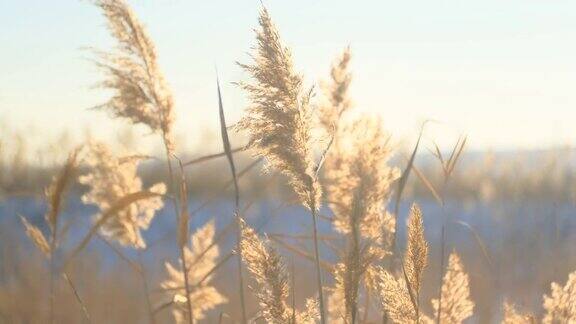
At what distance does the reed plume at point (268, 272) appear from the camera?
7.36 ft

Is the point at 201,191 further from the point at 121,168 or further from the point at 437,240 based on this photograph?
the point at 121,168

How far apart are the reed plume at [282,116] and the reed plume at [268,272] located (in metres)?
0.08

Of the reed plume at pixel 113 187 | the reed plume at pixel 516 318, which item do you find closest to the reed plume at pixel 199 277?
the reed plume at pixel 113 187

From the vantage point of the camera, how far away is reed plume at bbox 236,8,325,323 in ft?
7.50

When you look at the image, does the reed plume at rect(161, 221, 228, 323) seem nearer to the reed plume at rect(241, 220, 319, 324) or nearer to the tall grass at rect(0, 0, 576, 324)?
the tall grass at rect(0, 0, 576, 324)

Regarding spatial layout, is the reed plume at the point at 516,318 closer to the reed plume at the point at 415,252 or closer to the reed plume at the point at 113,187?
the reed plume at the point at 415,252

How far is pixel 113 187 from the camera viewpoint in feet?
10.3

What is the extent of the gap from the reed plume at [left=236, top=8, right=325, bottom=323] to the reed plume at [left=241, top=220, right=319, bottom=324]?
0.27ft

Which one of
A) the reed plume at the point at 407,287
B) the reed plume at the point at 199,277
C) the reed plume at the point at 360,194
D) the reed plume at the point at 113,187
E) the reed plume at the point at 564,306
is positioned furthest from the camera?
the reed plume at the point at 199,277

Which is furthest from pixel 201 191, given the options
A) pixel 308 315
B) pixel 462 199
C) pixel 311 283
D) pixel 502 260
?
pixel 308 315

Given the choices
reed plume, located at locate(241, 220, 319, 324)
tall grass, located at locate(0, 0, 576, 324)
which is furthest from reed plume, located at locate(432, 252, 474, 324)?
reed plume, located at locate(241, 220, 319, 324)

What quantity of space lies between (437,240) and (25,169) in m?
3.51

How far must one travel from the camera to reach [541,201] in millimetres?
8609

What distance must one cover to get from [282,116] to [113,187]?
970 mm
